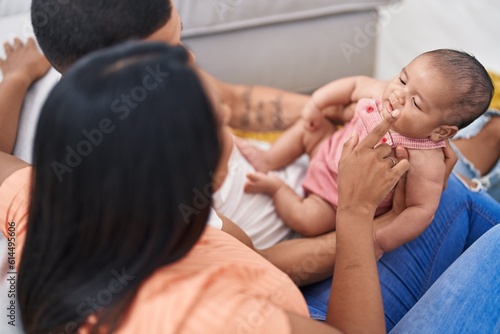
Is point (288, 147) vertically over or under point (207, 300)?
under

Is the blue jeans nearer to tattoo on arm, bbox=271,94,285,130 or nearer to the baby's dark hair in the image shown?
the baby's dark hair

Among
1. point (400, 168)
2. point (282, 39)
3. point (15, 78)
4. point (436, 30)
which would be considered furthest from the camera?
Answer: point (436, 30)

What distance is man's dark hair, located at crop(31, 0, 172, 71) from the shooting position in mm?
824

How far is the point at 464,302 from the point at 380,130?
313 mm

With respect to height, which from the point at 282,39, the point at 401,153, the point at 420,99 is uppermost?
the point at 420,99

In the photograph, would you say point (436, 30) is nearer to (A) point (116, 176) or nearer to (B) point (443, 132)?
(B) point (443, 132)

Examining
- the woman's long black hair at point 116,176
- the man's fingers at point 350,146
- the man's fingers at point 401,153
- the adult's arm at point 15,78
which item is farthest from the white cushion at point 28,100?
the man's fingers at point 401,153

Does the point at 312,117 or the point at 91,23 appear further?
the point at 312,117

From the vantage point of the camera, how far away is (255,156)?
4.40 feet

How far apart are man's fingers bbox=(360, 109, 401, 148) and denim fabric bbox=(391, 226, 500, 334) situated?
0.89ft

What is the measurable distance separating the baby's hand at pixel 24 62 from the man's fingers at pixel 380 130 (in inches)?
28.0

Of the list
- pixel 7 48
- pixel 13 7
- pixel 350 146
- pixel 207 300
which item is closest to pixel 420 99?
pixel 350 146

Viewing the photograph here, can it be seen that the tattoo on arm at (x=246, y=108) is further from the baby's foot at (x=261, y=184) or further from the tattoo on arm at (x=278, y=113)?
the baby's foot at (x=261, y=184)

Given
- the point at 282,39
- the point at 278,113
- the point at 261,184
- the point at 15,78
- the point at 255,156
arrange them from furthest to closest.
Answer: the point at 282,39
the point at 278,113
the point at 255,156
the point at 261,184
the point at 15,78
